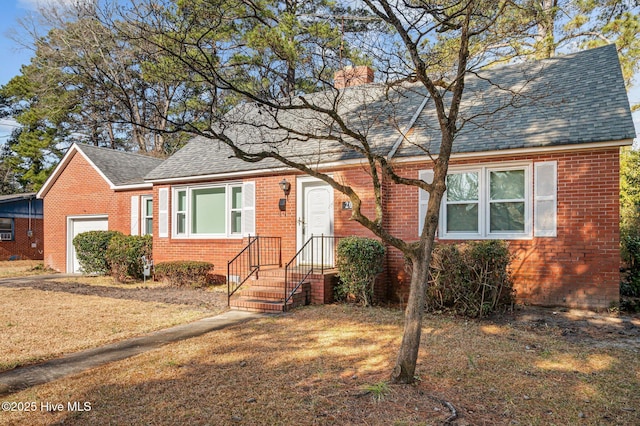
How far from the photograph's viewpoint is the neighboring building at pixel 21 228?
2298 centimetres

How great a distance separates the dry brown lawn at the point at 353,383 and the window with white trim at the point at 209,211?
609cm

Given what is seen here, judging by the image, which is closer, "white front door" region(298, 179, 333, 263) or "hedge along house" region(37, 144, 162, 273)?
"white front door" region(298, 179, 333, 263)

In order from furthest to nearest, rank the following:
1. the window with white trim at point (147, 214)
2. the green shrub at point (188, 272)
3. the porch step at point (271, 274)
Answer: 1. the window with white trim at point (147, 214)
2. the green shrub at point (188, 272)
3. the porch step at point (271, 274)

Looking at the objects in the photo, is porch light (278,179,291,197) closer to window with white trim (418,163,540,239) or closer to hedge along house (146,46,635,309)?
hedge along house (146,46,635,309)

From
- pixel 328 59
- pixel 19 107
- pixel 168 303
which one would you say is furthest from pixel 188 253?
pixel 19 107

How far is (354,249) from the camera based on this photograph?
848 cm

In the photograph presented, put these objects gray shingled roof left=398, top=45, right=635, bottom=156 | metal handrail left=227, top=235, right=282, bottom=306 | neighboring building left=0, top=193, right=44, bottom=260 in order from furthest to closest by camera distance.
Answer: neighboring building left=0, top=193, right=44, bottom=260 < metal handrail left=227, top=235, right=282, bottom=306 < gray shingled roof left=398, top=45, right=635, bottom=156

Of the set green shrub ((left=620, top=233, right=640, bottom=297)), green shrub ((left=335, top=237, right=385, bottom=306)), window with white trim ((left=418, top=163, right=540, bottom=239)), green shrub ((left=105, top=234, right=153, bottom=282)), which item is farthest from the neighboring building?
green shrub ((left=620, top=233, right=640, bottom=297))

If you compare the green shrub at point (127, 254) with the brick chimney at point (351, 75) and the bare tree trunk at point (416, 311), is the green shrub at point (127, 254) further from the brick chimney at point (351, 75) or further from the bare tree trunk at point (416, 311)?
the bare tree trunk at point (416, 311)

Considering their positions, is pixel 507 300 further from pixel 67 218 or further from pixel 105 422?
pixel 67 218

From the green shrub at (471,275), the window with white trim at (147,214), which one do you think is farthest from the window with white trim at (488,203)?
the window with white trim at (147,214)

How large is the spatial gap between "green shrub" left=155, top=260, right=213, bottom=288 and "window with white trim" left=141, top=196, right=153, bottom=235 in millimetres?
3933

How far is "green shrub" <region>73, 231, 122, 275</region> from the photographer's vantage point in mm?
14789

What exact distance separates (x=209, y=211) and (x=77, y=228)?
814 centimetres
